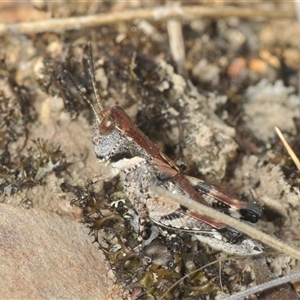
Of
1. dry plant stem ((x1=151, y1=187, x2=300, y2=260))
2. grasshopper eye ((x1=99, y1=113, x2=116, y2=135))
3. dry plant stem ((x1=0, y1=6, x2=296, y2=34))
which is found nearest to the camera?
dry plant stem ((x1=151, y1=187, x2=300, y2=260))

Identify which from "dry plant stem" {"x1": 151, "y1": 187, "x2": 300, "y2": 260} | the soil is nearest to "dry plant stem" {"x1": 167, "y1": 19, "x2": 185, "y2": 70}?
the soil

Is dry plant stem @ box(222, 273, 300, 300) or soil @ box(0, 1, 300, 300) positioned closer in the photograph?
dry plant stem @ box(222, 273, 300, 300)

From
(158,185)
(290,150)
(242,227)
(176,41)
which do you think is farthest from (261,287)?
(176,41)

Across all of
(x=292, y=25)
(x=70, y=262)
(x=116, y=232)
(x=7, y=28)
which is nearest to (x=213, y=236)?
(x=116, y=232)

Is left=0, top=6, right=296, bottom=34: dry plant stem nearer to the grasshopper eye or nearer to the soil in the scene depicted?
the soil

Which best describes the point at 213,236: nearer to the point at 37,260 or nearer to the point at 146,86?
the point at 37,260

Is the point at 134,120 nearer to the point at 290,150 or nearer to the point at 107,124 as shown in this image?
the point at 107,124
